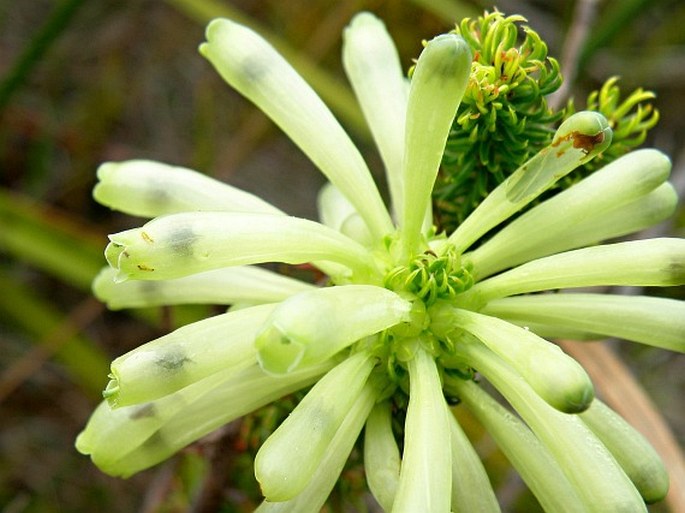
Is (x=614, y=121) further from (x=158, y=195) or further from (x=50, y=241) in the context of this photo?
(x=50, y=241)

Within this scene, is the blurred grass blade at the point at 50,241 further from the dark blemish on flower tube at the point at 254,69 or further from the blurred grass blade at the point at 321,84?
the dark blemish on flower tube at the point at 254,69

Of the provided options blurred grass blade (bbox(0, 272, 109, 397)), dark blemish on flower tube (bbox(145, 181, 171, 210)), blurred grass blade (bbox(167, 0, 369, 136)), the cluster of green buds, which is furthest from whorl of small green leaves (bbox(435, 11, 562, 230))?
blurred grass blade (bbox(0, 272, 109, 397))

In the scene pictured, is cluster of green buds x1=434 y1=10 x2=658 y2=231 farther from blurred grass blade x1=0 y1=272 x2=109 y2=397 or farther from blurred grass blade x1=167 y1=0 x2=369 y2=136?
blurred grass blade x1=0 y1=272 x2=109 y2=397

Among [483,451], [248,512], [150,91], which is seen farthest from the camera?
[150,91]

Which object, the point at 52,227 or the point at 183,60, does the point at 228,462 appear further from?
the point at 183,60

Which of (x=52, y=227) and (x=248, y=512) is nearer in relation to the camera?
(x=248, y=512)

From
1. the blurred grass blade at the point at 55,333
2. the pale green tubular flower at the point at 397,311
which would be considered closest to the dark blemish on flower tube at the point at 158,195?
the pale green tubular flower at the point at 397,311

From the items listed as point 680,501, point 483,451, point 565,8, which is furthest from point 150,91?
point 680,501
